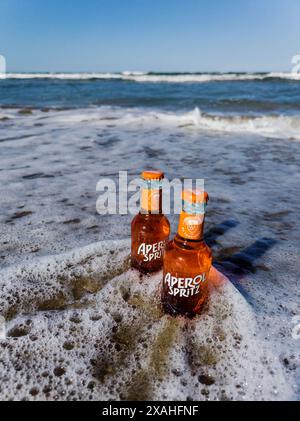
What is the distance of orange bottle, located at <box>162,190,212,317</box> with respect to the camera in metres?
1.21

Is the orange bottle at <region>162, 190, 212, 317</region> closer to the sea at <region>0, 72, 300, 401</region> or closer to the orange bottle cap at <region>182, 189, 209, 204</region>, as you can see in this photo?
the orange bottle cap at <region>182, 189, 209, 204</region>

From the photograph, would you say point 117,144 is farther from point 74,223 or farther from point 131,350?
point 131,350

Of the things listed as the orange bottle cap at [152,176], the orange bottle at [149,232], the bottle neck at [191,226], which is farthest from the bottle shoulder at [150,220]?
the bottle neck at [191,226]

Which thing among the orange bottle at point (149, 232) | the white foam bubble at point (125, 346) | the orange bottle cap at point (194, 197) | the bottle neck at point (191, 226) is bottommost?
the white foam bubble at point (125, 346)

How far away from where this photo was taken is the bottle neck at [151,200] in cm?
146

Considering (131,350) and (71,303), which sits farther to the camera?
(71,303)

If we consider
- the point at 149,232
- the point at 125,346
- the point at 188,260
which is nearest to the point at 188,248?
the point at 188,260

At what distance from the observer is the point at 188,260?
1292mm

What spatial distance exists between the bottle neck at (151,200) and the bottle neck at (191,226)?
0.25 m

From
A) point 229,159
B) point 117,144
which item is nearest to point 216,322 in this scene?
point 229,159

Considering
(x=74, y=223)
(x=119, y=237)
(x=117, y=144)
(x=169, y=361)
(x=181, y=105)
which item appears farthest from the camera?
(x=181, y=105)

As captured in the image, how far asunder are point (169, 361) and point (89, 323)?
36 cm

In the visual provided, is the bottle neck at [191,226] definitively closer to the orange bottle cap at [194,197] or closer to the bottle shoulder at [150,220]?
the orange bottle cap at [194,197]

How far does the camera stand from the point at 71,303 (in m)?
1.58
